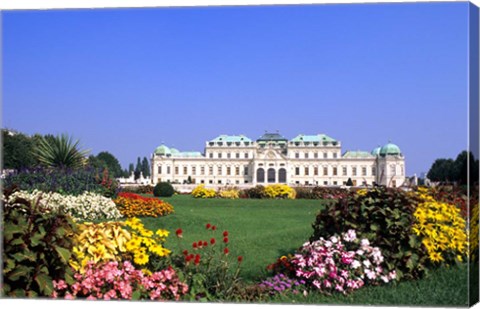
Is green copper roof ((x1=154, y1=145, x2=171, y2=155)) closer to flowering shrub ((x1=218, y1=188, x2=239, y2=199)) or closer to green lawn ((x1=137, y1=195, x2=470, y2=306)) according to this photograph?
green lawn ((x1=137, y1=195, x2=470, y2=306))

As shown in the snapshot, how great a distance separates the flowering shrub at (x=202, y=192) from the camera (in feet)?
34.4

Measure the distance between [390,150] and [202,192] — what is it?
6436mm

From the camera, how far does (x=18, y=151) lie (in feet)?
23.1

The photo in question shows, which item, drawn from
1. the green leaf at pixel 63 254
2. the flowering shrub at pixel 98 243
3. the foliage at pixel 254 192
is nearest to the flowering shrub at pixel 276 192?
the foliage at pixel 254 192

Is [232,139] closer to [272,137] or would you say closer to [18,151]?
[272,137]

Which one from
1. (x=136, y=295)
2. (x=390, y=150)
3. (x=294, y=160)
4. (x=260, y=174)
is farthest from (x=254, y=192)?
(x=136, y=295)

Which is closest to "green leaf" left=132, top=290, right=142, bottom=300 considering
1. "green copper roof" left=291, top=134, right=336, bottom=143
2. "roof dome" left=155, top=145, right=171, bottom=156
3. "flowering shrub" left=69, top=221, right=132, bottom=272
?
"flowering shrub" left=69, top=221, right=132, bottom=272

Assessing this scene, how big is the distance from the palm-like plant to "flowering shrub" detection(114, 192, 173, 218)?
42.1 inches

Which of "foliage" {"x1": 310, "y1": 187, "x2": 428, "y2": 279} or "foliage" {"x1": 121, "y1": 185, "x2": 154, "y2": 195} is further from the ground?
"foliage" {"x1": 121, "y1": 185, "x2": 154, "y2": 195}

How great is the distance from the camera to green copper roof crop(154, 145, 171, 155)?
5.88 m

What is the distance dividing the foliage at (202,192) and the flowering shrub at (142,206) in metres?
1.89

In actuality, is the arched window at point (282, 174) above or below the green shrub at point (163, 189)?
above

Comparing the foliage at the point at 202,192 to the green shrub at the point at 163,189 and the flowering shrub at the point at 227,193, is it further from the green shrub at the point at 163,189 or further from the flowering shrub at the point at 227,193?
the green shrub at the point at 163,189

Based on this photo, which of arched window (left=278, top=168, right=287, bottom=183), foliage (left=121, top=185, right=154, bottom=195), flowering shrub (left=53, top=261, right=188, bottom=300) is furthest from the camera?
arched window (left=278, top=168, right=287, bottom=183)
